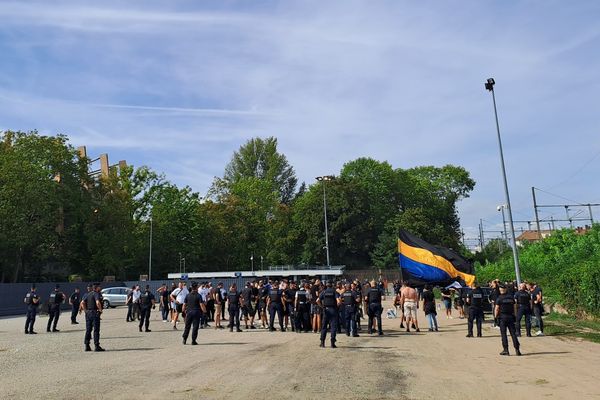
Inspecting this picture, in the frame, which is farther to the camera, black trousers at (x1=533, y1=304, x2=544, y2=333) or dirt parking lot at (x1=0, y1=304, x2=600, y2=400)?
black trousers at (x1=533, y1=304, x2=544, y2=333)

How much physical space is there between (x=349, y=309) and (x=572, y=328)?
7952 millimetres

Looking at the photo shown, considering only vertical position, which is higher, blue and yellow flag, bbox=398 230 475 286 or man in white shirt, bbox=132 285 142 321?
blue and yellow flag, bbox=398 230 475 286

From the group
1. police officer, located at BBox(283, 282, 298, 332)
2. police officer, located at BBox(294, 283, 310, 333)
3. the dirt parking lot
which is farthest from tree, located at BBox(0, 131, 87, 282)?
police officer, located at BBox(294, 283, 310, 333)

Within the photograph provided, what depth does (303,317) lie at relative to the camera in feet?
61.5

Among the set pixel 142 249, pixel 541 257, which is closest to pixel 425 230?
pixel 541 257

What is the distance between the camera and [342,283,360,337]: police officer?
1683 centimetres

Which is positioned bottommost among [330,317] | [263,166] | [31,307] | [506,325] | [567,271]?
[506,325]

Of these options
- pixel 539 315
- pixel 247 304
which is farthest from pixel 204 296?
pixel 539 315

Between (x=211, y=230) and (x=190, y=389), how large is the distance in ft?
187

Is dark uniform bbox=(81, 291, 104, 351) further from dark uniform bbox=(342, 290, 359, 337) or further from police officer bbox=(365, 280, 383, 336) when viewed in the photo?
police officer bbox=(365, 280, 383, 336)

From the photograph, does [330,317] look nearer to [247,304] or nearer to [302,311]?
[302,311]

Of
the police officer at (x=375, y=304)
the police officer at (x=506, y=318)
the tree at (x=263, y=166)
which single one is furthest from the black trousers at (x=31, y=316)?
the tree at (x=263, y=166)

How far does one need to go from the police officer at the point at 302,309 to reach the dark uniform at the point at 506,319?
7539 mm

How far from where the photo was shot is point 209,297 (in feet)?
70.8
